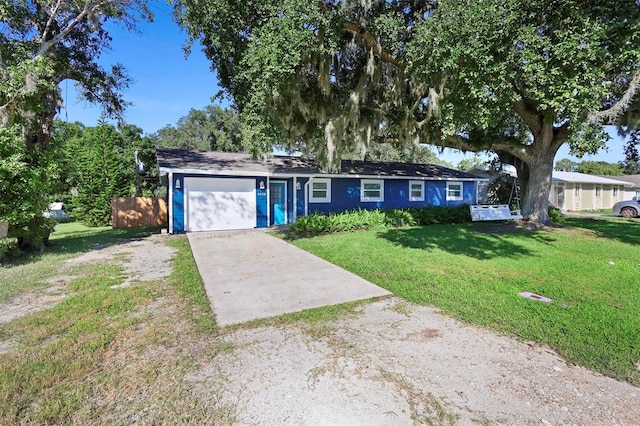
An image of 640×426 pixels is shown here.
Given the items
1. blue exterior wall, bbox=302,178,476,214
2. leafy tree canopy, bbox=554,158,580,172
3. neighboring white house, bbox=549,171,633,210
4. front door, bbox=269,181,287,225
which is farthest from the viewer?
leafy tree canopy, bbox=554,158,580,172

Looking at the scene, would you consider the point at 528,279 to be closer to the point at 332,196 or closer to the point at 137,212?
the point at 332,196

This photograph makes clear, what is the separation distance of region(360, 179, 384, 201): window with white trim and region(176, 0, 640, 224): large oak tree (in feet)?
12.8

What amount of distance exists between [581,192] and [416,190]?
1655 centimetres

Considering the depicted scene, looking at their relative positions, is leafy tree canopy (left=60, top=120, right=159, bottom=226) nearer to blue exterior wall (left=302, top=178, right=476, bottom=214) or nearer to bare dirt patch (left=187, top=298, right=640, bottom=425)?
blue exterior wall (left=302, top=178, right=476, bottom=214)

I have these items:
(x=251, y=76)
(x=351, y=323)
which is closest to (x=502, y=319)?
(x=351, y=323)

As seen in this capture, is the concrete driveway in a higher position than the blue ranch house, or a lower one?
lower

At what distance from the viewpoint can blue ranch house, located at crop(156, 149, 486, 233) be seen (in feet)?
36.0

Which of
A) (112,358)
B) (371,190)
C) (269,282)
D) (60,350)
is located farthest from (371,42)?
(60,350)

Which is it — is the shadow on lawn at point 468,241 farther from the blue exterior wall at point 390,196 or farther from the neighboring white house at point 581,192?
the neighboring white house at point 581,192

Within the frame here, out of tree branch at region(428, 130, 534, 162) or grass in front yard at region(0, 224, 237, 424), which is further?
tree branch at region(428, 130, 534, 162)

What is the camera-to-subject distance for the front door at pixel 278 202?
1277 centimetres

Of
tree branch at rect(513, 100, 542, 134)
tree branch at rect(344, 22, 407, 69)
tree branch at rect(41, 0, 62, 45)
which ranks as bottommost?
tree branch at rect(513, 100, 542, 134)

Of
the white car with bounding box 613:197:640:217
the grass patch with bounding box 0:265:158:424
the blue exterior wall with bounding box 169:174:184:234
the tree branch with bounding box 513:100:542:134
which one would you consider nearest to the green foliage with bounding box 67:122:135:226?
the blue exterior wall with bounding box 169:174:184:234

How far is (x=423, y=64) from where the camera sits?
7.29 meters
